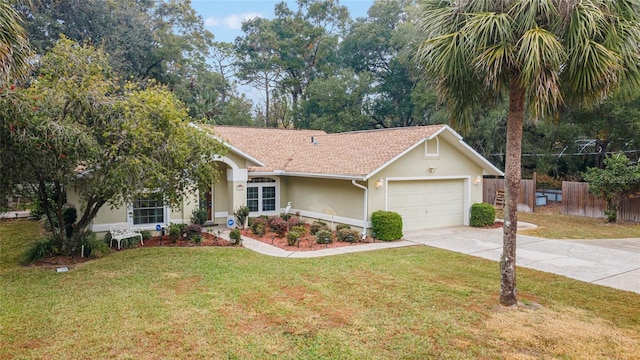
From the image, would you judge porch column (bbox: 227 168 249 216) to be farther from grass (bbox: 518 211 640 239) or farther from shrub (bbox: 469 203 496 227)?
grass (bbox: 518 211 640 239)

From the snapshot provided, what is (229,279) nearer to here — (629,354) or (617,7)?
(629,354)

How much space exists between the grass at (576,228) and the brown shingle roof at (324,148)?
19.4 feet

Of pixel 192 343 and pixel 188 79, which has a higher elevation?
pixel 188 79

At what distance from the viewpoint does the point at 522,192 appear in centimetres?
2281

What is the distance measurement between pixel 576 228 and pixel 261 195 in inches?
523

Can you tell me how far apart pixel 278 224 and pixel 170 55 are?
21.8m

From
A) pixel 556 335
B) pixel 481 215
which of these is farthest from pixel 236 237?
pixel 481 215

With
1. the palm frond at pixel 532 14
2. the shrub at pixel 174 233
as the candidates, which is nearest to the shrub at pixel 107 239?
the shrub at pixel 174 233

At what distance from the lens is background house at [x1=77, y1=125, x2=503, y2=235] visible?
1459 centimetres

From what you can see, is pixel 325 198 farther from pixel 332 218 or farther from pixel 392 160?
pixel 392 160

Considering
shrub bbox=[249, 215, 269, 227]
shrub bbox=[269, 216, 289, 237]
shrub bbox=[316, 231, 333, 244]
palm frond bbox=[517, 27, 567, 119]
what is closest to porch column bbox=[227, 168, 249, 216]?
shrub bbox=[249, 215, 269, 227]

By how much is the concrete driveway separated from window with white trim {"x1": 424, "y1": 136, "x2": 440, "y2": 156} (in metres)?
3.06

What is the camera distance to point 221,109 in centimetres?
3609

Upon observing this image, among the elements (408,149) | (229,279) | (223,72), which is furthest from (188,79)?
(229,279)
